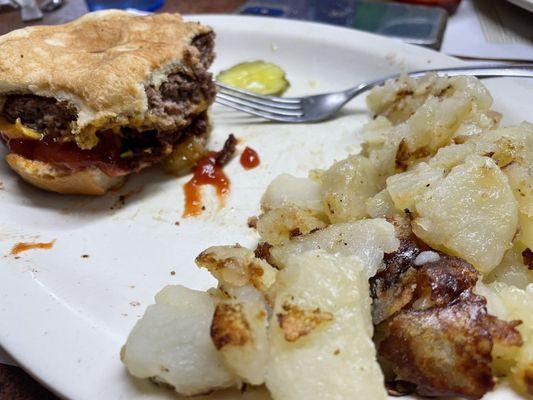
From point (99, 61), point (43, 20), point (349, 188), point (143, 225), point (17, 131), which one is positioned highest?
point (99, 61)

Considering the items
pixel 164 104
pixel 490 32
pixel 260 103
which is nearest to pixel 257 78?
pixel 260 103

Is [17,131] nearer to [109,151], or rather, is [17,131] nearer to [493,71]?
[109,151]

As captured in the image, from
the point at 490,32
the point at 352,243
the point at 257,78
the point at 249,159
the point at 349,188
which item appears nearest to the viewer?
the point at 352,243

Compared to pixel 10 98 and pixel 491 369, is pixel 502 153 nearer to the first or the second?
pixel 491 369

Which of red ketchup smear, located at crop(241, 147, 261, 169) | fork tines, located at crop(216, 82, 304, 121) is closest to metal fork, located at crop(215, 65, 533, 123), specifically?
fork tines, located at crop(216, 82, 304, 121)

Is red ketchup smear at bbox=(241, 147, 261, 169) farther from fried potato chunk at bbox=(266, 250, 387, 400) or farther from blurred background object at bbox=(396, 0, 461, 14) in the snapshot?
blurred background object at bbox=(396, 0, 461, 14)

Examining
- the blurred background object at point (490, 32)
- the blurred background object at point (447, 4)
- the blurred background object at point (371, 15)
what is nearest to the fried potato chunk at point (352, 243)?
the blurred background object at point (371, 15)

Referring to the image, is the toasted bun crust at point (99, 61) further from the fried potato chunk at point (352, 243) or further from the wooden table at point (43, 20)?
the fried potato chunk at point (352, 243)
